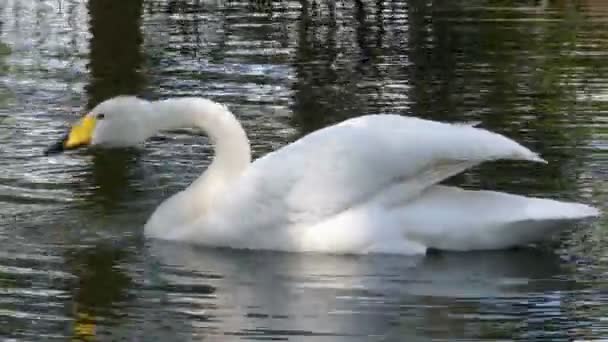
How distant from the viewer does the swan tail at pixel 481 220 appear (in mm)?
9039

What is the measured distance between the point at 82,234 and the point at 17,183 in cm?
144

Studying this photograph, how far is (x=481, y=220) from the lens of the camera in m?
9.09

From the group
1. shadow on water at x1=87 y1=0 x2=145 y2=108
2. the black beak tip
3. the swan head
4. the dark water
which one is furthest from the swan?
shadow on water at x1=87 y1=0 x2=145 y2=108

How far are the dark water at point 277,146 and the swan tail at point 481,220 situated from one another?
0.11 m

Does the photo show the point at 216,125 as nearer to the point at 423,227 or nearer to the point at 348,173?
the point at 348,173

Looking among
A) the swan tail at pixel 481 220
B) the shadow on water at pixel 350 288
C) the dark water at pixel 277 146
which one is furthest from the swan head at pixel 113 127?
the swan tail at pixel 481 220

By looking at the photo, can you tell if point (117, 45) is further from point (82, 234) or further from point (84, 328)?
point (84, 328)

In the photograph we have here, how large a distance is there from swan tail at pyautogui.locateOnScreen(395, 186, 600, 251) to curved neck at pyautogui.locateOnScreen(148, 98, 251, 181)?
3.44 ft

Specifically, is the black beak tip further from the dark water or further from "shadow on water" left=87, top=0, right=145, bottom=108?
"shadow on water" left=87, top=0, right=145, bottom=108

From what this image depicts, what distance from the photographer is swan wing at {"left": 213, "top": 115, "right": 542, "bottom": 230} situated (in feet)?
29.6

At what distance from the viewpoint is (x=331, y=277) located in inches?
340

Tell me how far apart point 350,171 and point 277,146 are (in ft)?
9.76

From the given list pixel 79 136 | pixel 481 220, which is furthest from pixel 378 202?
pixel 79 136

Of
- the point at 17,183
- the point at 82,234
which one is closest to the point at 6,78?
the point at 17,183
